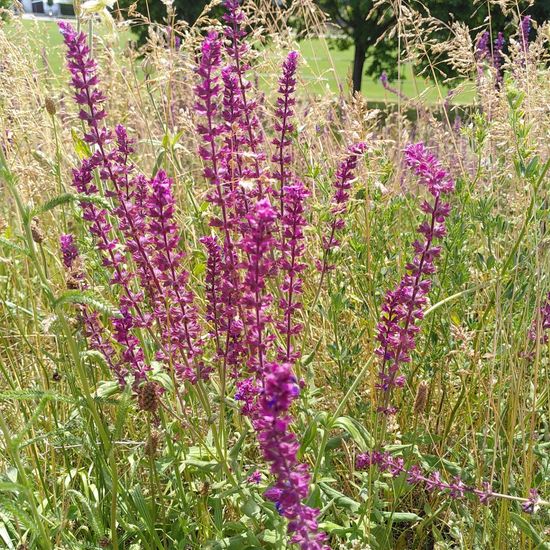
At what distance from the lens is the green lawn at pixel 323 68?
3268 mm

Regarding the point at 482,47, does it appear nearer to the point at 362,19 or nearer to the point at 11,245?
the point at 11,245

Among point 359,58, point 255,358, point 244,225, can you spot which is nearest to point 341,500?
point 255,358

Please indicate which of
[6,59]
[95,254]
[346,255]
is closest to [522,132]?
[346,255]

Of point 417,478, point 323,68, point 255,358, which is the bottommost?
point 417,478

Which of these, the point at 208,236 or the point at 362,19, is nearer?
the point at 208,236

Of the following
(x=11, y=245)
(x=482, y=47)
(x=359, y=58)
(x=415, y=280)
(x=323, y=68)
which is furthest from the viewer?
(x=359, y=58)

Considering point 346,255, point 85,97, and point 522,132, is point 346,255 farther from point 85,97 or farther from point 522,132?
point 85,97

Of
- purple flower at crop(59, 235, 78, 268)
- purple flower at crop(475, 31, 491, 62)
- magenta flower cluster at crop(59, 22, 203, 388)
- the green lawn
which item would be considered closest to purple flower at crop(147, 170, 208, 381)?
magenta flower cluster at crop(59, 22, 203, 388)

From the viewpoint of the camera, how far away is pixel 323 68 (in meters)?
5.02

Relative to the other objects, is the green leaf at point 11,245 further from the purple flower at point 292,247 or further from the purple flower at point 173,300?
the purple flower at point 292,247

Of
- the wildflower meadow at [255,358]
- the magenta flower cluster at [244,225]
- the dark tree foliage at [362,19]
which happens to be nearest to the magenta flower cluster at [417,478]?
the wildflower meadow at [255,358]

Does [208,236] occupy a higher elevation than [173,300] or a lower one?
higher

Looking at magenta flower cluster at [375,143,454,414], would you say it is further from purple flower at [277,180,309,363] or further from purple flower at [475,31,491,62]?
purple flower at [475,31,491,62]

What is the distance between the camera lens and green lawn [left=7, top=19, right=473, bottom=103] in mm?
3268
